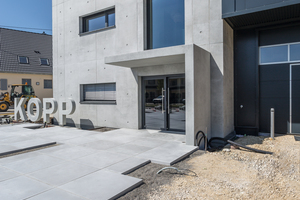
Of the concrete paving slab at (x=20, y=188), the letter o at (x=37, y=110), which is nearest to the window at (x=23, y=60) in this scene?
the letter o at (x=37, y=110)

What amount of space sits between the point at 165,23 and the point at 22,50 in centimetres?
2503

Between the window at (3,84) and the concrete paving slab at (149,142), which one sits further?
the window at (3,84)

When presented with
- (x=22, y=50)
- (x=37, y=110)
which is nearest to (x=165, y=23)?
(x=37, y=110)

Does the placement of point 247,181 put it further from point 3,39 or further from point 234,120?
point 3,39

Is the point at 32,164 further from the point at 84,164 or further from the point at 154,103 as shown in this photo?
the point at 154,103

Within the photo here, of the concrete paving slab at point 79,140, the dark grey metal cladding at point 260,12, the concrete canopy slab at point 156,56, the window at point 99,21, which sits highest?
the window at point 99,21

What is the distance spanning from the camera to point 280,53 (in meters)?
8.16

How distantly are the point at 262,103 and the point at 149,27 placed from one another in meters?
5.35

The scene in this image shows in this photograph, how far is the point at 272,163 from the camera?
502 centimetres

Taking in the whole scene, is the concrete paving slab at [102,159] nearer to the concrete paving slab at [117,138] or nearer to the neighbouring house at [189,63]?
the concrete paving slab at [117,138]

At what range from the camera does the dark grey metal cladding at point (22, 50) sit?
1009 inches

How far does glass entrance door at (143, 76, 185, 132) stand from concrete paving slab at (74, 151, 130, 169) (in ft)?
11.1

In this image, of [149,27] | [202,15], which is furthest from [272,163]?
[149,27]

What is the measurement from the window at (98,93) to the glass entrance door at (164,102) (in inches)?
71.7
